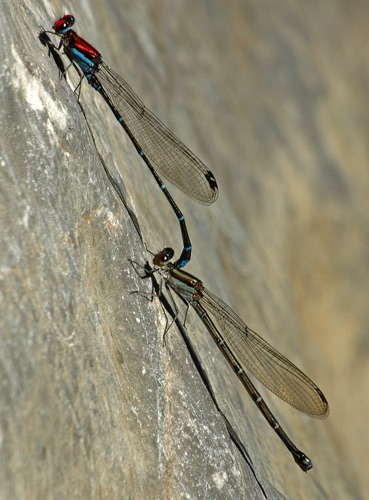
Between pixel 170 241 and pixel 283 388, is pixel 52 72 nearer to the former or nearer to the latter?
pixel 170 241

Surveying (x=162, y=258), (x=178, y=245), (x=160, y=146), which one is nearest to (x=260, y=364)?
(x=178, y=245)

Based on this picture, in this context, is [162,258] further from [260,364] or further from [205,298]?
[260,364]

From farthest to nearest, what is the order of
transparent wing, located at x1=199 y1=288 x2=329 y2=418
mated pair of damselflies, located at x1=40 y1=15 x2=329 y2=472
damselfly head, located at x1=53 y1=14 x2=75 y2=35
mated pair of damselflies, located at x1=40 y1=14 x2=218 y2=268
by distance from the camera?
transparent wing, located at x1=199 y1=288 x2=329 y2=418 → mated pair of damselflies, located at x1=40 y1=15 x2=329 y2=472 → mated pair of damselflies, located at x1=40 y1=14 x2=218 y2=268 → damselfly head, located at x1=53 y1=14 x2=75 y2=35

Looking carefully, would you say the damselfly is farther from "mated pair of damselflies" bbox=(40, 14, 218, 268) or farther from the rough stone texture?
"mated pair of damselflies" bbox=(40, 14, 218, 268)

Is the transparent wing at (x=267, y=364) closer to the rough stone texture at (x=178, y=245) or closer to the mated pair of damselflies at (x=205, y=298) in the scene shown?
the mated pair of damselflies at (x=205, y=298)

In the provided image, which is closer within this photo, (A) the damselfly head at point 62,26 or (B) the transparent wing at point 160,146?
(A) the damselfly head at point 62,26

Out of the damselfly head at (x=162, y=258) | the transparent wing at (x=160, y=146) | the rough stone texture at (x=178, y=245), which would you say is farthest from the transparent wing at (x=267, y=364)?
the transparent wing at (x=160, y=146)

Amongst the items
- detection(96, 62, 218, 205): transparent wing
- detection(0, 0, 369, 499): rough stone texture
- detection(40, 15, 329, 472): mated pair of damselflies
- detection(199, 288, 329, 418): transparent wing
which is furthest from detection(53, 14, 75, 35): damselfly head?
detection(199, 288, 329, 418): transparent wing
